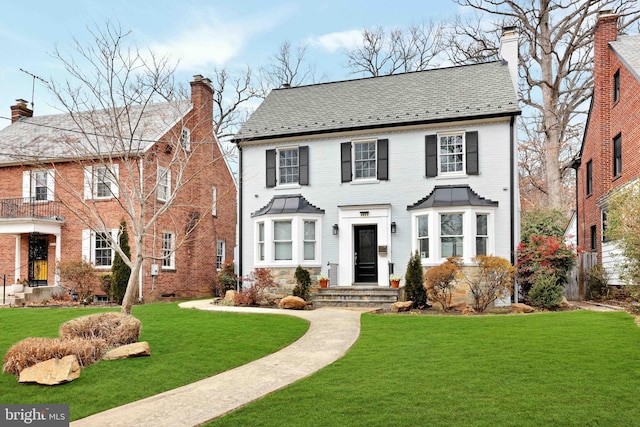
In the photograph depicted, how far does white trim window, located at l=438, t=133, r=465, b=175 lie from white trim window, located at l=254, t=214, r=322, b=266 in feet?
14.9

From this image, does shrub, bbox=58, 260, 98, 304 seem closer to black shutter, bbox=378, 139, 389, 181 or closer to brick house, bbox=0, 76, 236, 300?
brick house, bbox=0, 76, 236, 300

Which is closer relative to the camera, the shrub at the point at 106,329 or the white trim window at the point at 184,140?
the shrub at the point at 106,329

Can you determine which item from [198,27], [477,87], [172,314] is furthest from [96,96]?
[477,87]

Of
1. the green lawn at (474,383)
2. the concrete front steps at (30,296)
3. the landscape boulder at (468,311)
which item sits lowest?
the concrete front steps at (30,296)

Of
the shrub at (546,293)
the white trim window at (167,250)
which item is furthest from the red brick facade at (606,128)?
the white trim window at (167,250)

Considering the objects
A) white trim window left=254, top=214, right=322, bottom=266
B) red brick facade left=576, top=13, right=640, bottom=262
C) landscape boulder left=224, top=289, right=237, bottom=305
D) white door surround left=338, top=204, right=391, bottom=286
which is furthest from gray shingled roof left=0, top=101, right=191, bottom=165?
red brick facade left=576, top=13, right=640, bottom=262

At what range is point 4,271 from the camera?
70.1 ft

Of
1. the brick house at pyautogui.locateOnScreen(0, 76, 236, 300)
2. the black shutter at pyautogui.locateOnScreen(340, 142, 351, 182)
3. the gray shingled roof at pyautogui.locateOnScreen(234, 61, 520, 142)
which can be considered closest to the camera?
the gray shingled roof at pyautogui.locateOnScreen(234, 61, 520, 142)

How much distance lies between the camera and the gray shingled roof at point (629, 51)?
1592 cm

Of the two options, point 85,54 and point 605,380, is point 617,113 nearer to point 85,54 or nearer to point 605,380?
point 605,380

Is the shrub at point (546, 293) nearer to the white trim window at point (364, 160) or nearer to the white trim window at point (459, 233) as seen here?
the white trim window at point (459, 233)

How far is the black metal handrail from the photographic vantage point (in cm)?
2089

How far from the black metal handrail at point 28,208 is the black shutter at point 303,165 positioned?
1002 cm

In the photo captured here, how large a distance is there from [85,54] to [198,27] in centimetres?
375
